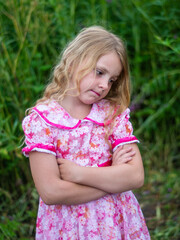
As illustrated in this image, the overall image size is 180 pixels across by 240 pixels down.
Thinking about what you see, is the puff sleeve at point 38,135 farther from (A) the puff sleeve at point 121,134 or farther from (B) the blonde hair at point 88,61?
(A) the puff sleeve at point 121,134

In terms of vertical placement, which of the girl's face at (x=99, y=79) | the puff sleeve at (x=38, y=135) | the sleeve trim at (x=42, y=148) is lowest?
the sleeve trim at (x=42, y=148)

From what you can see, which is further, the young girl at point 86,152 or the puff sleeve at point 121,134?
the puff sleeve at point 121,134

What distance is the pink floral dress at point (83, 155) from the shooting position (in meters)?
1.51

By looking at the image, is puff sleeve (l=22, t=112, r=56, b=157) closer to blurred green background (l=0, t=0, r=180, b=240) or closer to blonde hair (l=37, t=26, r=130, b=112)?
blonde hair (l=37, t=26, r=130, b=112)

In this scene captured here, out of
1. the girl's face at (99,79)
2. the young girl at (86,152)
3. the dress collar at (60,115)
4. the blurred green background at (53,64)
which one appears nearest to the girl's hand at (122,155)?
the young girl at (86,152)

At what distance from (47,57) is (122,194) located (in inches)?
57.7

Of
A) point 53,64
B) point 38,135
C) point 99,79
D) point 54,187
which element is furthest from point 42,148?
point 53,64

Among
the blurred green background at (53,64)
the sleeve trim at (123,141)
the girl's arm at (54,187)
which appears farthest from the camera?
the blurred green background at (53,64)

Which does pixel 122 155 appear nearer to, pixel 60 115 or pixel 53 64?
pixel 60 115

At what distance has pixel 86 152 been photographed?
1560 mm

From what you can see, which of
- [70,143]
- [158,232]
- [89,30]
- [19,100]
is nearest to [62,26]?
[19,100]

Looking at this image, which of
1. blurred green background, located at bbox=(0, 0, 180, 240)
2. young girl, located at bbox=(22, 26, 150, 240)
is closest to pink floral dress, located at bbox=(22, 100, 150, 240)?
young girl, located at bbox=(22, 26, 150, 240)

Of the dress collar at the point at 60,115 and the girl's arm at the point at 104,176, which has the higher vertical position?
the dress collar at the point at 60,115

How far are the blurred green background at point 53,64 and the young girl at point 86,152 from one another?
0.53 meters
